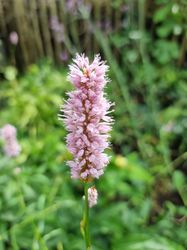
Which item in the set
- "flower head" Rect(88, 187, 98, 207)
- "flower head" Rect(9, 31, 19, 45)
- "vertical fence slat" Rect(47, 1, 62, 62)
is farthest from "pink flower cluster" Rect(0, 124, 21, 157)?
"vertical fence slat" Rect(47, 1, 62, 62)

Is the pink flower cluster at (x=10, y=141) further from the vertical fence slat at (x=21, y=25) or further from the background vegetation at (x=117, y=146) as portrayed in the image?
the vertical fence slat at (x=21, y=25)

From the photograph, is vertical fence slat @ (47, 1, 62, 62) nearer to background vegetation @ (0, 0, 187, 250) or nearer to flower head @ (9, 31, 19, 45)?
background vegetation @ (0, 0, 187, 250)

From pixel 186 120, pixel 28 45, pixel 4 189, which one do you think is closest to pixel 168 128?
pixel 186 120

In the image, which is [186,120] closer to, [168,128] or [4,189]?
[168,128]

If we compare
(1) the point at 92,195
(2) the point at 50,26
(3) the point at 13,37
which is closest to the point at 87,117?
(1) the point at 92,195

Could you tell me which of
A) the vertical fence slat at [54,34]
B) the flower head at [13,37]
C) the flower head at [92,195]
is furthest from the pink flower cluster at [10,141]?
the vertical fence slat at [54,34]

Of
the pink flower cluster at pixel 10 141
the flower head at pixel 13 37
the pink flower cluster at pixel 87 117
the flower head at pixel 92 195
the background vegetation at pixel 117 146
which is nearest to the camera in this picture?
the pink flower cluster at pixel 87 117
